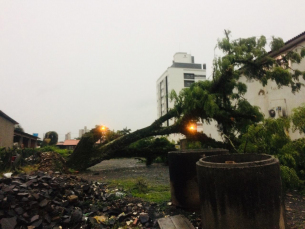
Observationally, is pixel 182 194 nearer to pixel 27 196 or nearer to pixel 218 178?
pixel 218 178

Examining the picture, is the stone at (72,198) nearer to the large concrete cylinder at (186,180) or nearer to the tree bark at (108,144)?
the large concrete cylinder at (186,180)

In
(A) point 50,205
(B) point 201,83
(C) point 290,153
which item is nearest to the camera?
(A) point 50,205

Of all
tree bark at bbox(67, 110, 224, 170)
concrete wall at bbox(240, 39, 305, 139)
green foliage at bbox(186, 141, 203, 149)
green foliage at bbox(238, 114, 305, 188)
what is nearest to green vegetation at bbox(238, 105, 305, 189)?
green foliage at bbox(238, 114, 305, 188)

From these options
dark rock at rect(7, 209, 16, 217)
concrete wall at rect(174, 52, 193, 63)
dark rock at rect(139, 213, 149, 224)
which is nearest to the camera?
dark rock at rect(7, 209, 16, 217)

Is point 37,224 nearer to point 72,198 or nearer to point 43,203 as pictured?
point 43,203

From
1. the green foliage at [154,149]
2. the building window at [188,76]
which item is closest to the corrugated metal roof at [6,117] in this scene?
the green foliage at [154,149]

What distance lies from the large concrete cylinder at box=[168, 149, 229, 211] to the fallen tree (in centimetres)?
629

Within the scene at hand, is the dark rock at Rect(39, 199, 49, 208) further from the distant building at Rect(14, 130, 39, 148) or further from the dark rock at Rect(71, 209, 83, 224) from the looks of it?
the distant building at Rect(14, 130, 39, 148)

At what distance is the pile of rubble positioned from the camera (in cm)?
363

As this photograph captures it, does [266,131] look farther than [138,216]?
Yes

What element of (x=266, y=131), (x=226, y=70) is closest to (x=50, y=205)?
(x=266, y=131)

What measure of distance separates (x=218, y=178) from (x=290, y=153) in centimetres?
422

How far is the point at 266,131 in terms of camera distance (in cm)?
585

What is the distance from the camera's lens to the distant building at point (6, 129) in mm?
22750
